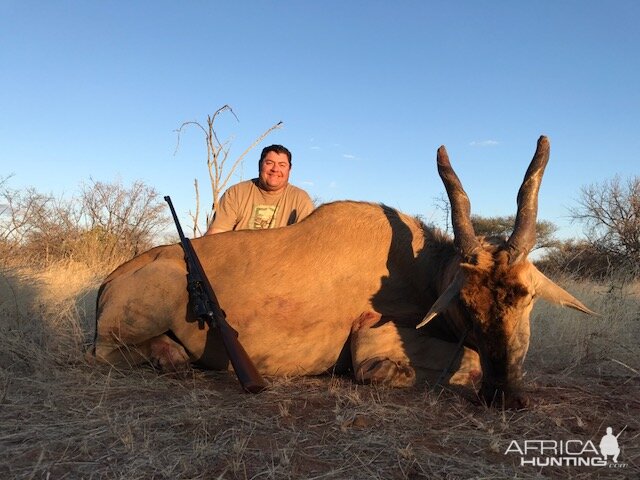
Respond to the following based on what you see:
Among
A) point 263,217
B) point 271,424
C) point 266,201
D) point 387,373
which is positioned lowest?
point 271,424

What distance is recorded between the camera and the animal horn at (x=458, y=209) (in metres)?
3.39

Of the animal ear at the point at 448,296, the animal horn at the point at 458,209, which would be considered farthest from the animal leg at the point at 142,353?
the animal horn at the point at 458,209

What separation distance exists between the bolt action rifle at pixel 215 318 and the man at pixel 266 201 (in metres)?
1.87

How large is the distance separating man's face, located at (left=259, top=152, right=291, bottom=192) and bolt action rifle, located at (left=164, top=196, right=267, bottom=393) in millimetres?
2052

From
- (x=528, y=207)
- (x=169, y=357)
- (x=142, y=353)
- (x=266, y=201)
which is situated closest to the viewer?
(x=528, y=207)

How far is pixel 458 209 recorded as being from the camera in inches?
143

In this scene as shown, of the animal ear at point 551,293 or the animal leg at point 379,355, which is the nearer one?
the animal ear at point 551,293

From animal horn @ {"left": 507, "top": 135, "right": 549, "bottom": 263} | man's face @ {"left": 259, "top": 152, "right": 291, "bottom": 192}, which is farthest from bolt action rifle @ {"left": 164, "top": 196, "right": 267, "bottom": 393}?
man's face @ {"left": 259, "top": 152, "right": 291, "bottom": 192}

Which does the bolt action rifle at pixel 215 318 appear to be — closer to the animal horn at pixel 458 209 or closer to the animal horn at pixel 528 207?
the animal horn at pixel 458 209

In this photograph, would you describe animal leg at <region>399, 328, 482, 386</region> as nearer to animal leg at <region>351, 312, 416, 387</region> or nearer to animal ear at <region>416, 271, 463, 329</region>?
animal leg at <region>351, 312, 416, 387</region>

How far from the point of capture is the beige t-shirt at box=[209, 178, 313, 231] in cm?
623

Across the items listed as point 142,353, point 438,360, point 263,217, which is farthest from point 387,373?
point 263,217

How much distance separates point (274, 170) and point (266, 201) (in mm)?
356

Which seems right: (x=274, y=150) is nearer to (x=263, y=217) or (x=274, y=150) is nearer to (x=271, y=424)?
(x=263, y=217)
